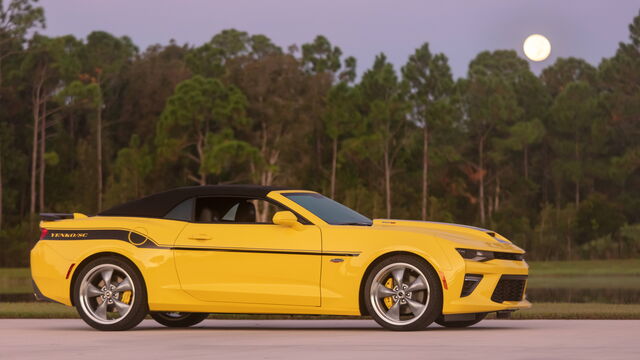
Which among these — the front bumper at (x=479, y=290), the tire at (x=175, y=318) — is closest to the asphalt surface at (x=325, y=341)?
the tire at (x=175, y=318)

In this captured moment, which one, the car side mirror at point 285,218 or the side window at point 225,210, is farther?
the side window at point 225,210

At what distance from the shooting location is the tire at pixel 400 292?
12.0 m

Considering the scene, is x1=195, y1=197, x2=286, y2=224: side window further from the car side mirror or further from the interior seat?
the car side mirror

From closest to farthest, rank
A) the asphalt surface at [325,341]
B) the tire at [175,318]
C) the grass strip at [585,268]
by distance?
the asphalt surface at [325,341] < the tire at [175,318] < the grass strip at [585,268]

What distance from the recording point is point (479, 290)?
39.9 feet

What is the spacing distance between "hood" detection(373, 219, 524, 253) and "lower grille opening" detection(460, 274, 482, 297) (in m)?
0.29

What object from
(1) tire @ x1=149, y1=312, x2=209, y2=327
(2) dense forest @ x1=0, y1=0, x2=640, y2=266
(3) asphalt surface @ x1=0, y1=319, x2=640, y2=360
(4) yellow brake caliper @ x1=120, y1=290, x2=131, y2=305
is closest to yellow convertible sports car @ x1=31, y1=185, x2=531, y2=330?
(4) yellow brake caliper @ x1=120, y1=290, x2=131, y2=305

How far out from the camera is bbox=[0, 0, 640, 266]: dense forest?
76.8 m

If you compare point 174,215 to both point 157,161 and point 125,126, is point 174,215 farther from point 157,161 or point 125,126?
point 125,126

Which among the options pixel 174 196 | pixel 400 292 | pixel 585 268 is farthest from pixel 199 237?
pixel 585 268

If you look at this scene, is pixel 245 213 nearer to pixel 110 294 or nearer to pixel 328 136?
pixel 110 294

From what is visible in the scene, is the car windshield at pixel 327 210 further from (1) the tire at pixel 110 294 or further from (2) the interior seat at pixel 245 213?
(1) the tire at pixel 110 294

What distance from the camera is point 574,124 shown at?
9262 cm

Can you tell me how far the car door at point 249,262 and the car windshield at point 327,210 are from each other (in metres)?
0.36
